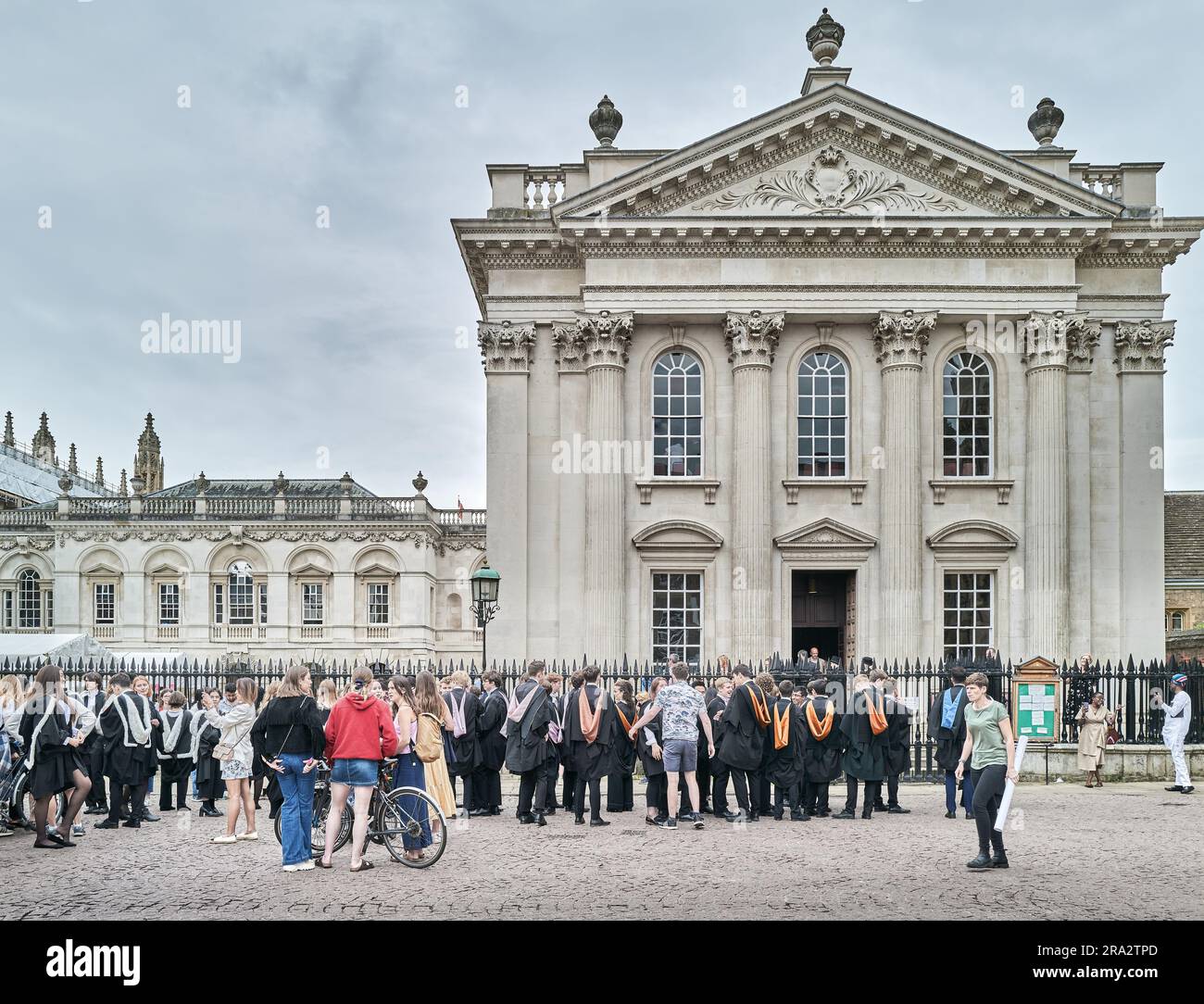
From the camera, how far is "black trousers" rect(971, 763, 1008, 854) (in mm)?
11203

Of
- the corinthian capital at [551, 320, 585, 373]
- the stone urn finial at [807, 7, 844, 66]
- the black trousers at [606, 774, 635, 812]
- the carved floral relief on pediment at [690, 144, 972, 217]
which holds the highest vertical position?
the stone urn finial at [807, 7, 844, 66]

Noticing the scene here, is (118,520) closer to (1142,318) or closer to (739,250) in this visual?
(739,250)

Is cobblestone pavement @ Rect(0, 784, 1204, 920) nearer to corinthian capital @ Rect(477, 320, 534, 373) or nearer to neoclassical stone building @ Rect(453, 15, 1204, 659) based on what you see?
neoclassical stone building @ Rect(453, 15, 1204, 659)

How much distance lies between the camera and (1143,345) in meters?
28.3

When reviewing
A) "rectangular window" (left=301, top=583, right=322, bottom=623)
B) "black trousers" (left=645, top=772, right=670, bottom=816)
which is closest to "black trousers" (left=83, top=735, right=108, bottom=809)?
"black trousers" (left=645, top=772, right=670, bottom=816)

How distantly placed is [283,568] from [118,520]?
9059 mm

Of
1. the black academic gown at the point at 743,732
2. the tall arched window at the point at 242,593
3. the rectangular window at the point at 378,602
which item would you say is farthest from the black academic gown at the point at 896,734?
the tall arched window at the point at 242,593

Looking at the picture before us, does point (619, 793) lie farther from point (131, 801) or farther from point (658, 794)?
point (131, 801)

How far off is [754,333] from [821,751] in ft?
47.3

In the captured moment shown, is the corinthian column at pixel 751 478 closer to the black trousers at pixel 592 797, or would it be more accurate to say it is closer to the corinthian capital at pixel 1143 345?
the corinthian capital at pixel 1143 345

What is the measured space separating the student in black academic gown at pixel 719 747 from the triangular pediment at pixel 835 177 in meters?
15.0

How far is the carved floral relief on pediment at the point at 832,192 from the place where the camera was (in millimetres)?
27938

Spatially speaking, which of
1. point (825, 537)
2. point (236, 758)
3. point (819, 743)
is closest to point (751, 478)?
point (825, 537)

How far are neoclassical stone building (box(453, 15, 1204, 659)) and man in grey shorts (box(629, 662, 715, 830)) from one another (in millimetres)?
12677
